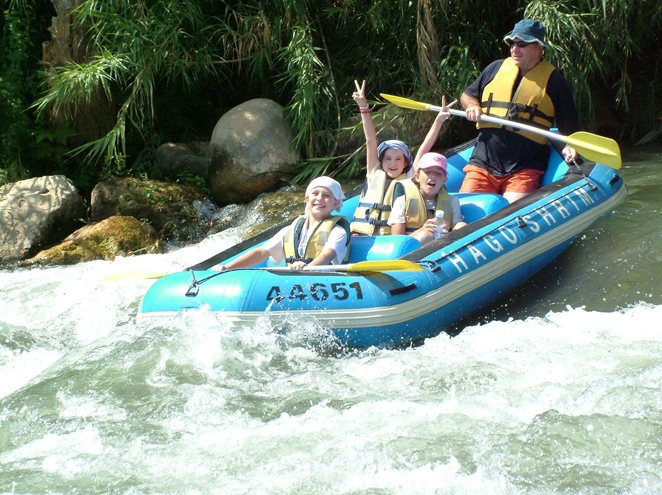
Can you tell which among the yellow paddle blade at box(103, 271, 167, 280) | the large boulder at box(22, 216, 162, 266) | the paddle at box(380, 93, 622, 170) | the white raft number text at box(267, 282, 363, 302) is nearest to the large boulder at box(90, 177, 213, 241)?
the large boulder at box(22, 216, 162, 266)

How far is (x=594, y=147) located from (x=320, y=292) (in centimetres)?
198

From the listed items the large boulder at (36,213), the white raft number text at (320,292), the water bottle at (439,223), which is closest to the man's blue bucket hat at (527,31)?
the water bottle at (439,223)

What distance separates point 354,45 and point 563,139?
3.05 m

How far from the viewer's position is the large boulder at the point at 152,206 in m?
7.24

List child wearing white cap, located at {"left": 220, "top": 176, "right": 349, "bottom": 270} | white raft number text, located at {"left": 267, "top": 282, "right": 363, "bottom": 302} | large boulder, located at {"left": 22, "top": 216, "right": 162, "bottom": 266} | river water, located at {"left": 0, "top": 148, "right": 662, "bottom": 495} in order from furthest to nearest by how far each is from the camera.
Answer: large boulder, located at {"left": 22, "top": 216, "right": 162, "bottom": 266} → child wearing white cap, located at {"left": 220, "top": 176, "right": 349, "bottom": 270} → white raft number text, located at {"left": 267, "top": 282, "right": 363, "bottom": 302} → river water, located at {"left": 0, "top": 148, "right": 662, "bottom": 495}

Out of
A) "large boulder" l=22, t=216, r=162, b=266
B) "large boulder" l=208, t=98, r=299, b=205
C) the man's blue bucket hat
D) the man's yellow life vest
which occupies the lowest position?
"large boulder" l=22, t=216, r=162, b=266

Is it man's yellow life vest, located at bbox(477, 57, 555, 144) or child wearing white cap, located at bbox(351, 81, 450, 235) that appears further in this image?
man's yellow life vest, located at bbox(477, 57, 555, 144)

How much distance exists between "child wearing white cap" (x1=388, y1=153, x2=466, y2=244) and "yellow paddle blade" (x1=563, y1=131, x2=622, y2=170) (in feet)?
2.71

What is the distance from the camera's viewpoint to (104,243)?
6.67 metres

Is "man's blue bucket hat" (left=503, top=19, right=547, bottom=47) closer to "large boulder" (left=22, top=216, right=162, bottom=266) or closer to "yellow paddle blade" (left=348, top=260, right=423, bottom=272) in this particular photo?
"yellow paddle blade" (left=348, top=260, right=423, bottom=272)

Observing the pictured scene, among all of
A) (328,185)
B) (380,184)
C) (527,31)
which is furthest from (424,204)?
(527,31)

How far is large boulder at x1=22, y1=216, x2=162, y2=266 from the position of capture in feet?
21.6

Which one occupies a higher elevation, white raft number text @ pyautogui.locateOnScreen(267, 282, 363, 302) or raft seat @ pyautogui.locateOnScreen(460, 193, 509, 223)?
raft seat @ pyautogui.locateOnScreen(460, 193, 509, 223)

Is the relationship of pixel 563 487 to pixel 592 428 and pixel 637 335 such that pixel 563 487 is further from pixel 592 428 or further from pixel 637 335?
pixel 637 335
